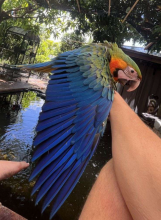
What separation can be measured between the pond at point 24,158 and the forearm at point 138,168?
4.75 feet

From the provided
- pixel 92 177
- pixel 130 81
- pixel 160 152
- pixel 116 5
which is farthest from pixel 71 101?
pixel 116 5

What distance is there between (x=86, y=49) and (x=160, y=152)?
36.2 inches

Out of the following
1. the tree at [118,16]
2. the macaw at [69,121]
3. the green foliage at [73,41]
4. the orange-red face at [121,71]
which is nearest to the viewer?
the macaw at [69,121]

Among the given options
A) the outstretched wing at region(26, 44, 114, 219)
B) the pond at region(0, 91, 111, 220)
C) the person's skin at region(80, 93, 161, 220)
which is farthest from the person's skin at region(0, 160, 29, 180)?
the pond at region(0, 91, 111, 220)

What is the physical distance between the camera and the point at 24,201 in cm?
181

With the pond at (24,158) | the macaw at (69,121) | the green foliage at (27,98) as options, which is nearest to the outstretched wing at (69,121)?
the macaw at (69,121)

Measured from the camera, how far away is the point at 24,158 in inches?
99.2

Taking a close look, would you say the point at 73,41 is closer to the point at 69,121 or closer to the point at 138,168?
the point at 69,121

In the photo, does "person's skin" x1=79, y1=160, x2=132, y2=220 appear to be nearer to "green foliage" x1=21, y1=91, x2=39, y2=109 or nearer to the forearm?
the forearm

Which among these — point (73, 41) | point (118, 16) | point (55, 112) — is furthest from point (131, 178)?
point (118, 16)

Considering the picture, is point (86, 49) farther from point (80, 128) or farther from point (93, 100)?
point (80, 128)

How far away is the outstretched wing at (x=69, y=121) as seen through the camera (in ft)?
2.26

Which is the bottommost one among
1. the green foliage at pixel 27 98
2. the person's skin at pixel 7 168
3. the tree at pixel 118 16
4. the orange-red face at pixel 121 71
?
the green foliage at pixel 27 98

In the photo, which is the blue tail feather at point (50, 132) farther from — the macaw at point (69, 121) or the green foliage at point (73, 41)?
the green foliage at point (73, 41)
